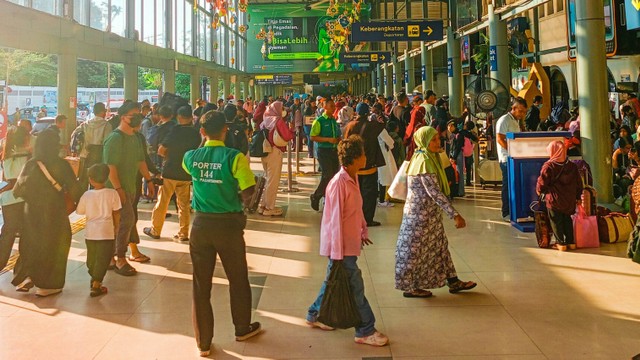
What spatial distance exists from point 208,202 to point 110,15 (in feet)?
37.3

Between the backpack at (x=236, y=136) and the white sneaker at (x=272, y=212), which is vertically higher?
the backpack at (x=236, y=136)

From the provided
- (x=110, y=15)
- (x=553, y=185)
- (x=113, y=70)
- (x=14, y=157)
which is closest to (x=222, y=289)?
(x=14, y=157)

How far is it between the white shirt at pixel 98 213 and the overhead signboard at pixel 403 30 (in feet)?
45.7

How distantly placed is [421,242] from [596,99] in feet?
16.0

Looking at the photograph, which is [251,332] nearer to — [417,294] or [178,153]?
[417,294]

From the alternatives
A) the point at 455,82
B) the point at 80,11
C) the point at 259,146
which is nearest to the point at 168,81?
the point at 80,11

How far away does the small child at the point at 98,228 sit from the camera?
5.59m

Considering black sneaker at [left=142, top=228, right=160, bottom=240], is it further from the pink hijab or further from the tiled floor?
the pink hijab

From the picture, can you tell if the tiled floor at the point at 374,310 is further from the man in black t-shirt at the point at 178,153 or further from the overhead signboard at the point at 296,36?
the overhead signboard at the point at 296,36

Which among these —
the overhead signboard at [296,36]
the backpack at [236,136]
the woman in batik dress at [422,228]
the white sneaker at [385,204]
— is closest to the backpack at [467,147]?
the white sneaker at [385,204]

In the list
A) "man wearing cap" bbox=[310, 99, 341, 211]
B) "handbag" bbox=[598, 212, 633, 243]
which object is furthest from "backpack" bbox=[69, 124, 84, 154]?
"handbag" bbox=[598, 212, 633, 243]

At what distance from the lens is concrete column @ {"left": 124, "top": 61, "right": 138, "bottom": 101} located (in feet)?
49.5

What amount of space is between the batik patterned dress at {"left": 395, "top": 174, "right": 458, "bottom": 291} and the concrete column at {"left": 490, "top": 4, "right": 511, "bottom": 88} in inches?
398

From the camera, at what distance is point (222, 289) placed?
573 cm
